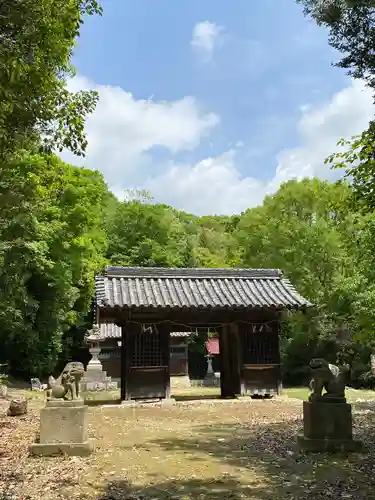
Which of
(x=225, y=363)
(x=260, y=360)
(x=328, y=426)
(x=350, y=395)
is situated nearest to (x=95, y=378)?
(x=225, y=363)

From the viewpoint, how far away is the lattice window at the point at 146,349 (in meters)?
16.2

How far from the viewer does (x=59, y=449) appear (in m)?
7.79

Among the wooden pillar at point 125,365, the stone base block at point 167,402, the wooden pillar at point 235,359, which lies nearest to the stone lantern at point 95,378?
the wooden pillar at point 125,365

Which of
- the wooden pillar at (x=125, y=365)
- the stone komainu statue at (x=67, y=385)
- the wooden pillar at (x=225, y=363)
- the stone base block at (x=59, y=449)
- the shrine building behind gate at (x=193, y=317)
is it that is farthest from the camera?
the wooden pillar at (x=225, y=363)

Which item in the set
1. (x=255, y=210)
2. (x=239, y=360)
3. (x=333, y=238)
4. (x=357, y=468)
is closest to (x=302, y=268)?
(x=333, y=238)

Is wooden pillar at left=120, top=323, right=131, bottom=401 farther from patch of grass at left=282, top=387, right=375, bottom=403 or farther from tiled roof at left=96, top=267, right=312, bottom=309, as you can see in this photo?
patch of grass at left=282, top=387, right=375, bottom=403

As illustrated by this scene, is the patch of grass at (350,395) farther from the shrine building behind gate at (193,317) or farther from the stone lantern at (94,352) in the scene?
the stone lantern at (94,352)

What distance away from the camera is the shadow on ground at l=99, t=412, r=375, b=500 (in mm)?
5766

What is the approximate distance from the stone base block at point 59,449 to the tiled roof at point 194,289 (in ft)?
24.3

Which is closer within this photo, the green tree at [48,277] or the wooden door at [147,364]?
the wooden door at [147,364]

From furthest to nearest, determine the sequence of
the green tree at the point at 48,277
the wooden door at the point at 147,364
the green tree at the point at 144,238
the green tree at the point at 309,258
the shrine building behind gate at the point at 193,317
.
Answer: the green tree at the point at 144,238 < the green tree at the point at 309,258 < the green tree at the point at 48,277 < the shrine building behind gate at the point at 193,317 < the wooden door at the point at 147,364

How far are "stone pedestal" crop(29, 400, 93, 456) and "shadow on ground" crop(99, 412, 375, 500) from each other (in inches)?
60.0

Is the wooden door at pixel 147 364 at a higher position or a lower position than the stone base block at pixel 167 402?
higher

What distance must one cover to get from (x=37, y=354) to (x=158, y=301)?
15.6 metres
